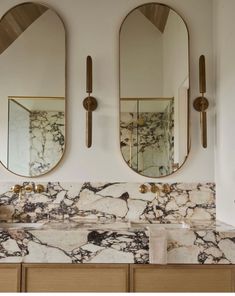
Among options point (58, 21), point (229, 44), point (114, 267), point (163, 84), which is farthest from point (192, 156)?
point (58, 21)

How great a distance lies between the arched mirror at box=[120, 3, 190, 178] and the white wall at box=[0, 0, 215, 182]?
6cm

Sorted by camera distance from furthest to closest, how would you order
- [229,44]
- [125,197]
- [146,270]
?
[125,197]
[229,44]
[146,270]

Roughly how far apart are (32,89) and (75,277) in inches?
54.2

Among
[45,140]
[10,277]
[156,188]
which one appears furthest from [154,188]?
[10,277]

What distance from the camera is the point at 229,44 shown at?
2.36 m

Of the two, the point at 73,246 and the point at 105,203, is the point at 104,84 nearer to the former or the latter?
the point at 105,203

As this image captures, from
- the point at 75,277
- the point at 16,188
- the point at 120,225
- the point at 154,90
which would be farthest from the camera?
the point at 154,90

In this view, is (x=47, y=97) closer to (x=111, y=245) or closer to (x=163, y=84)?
(x=163, y=84)

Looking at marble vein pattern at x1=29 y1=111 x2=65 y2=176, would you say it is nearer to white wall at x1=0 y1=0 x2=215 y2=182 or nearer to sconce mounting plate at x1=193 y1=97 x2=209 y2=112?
white wall at x1=0 y1=0 x2=215 y2=182

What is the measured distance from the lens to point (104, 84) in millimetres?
2707

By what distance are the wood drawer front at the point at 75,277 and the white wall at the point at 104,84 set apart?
0.75 metres

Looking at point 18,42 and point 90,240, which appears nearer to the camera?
point 90,240

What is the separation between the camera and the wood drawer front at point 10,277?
2.04 meters

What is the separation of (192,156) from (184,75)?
606 mm
